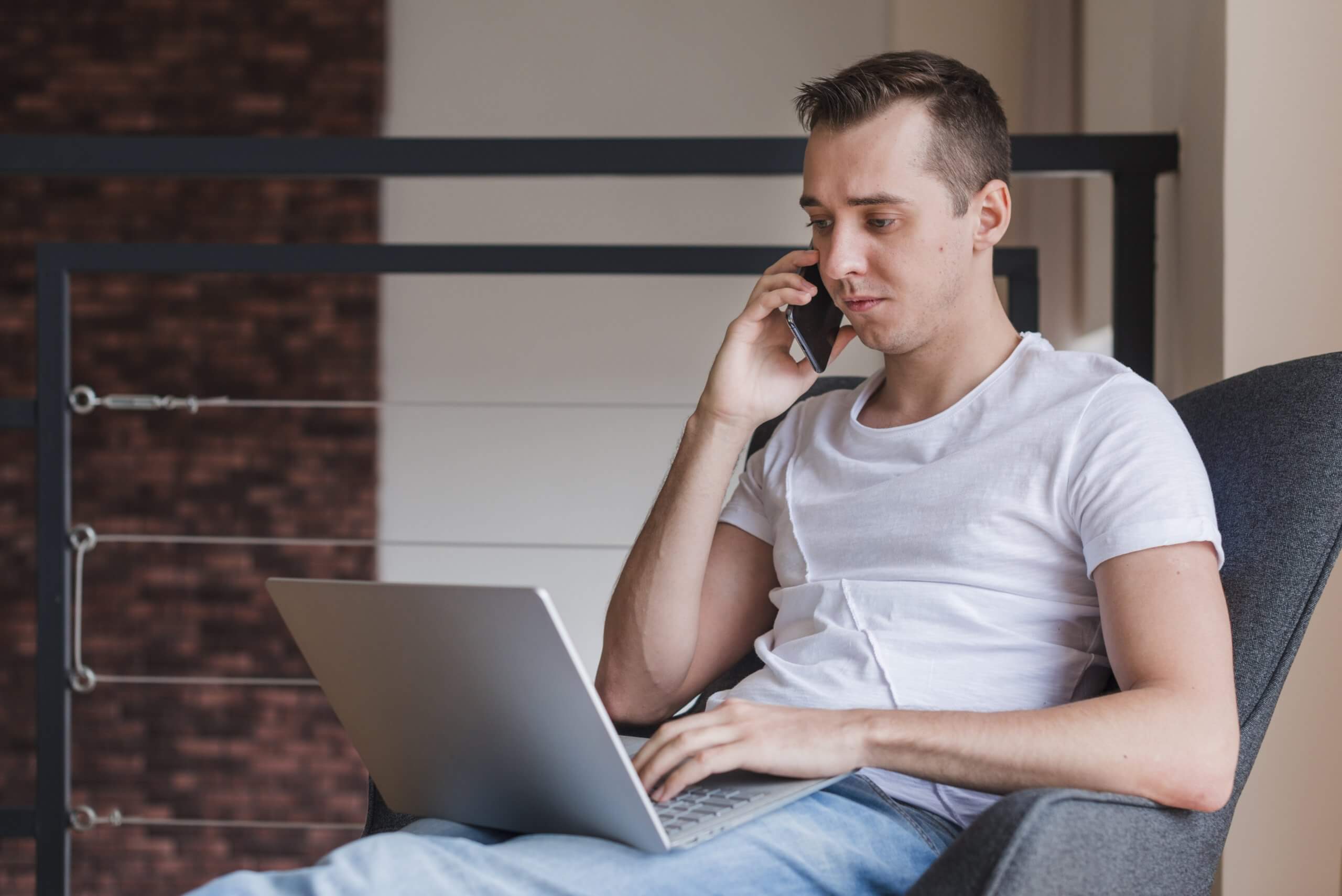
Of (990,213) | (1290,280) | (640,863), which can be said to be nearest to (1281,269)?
(1290,280)

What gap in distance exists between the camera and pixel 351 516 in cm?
423

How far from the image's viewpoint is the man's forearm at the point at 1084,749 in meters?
1.00

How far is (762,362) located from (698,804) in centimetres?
55

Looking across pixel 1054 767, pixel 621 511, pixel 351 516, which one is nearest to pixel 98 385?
pixel 351 516

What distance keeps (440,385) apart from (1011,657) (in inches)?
126

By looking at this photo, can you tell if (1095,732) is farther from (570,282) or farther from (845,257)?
(570,282)

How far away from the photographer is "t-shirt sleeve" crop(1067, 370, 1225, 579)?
1.09 metres

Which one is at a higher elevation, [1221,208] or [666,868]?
[1221,208]

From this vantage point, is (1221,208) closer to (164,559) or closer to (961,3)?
(961,3)

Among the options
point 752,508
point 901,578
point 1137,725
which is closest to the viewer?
point 1137,725

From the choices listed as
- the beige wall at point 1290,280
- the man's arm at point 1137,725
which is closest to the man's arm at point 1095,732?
the man's arm at point 1137,725

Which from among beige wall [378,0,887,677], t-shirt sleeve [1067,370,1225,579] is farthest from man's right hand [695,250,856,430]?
beige wall [378,0,887,677]

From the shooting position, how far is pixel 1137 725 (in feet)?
3.30

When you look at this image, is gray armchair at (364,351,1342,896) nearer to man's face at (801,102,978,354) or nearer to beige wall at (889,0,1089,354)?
man's face at (801,102,978,354)
